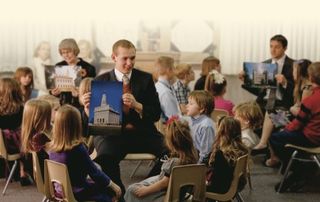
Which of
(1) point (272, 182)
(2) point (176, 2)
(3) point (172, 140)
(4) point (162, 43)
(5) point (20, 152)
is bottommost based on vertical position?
(1) point (272, 182)

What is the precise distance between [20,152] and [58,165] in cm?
181

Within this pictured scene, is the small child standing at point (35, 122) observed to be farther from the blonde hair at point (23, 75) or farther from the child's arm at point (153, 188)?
the blonde hair at point (23, 75)

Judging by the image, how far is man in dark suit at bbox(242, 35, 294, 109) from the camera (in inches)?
248

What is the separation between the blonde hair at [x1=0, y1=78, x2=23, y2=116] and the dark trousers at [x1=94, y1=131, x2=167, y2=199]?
3.79 feet

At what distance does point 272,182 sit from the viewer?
5531 mm

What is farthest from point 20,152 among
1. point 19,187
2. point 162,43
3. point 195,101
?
point 162,43

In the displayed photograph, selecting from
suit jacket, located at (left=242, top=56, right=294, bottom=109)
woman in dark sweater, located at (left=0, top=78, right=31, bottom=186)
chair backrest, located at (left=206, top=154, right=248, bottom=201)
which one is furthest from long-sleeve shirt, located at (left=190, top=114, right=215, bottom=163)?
suit jacket, located at (left=242, top=56, right=294, bottom=109)

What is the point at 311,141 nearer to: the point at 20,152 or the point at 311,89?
the point at 311,89

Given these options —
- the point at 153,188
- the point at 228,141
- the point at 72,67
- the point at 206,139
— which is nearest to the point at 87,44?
the point at 72,67

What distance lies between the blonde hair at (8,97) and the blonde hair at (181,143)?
2019 mm

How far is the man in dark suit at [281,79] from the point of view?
630 centimetres

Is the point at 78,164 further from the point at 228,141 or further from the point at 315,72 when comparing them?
the point at 315,72

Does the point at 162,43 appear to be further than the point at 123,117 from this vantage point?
Yes

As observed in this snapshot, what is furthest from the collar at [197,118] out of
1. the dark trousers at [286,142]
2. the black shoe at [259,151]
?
the black shoe at [259,151]
